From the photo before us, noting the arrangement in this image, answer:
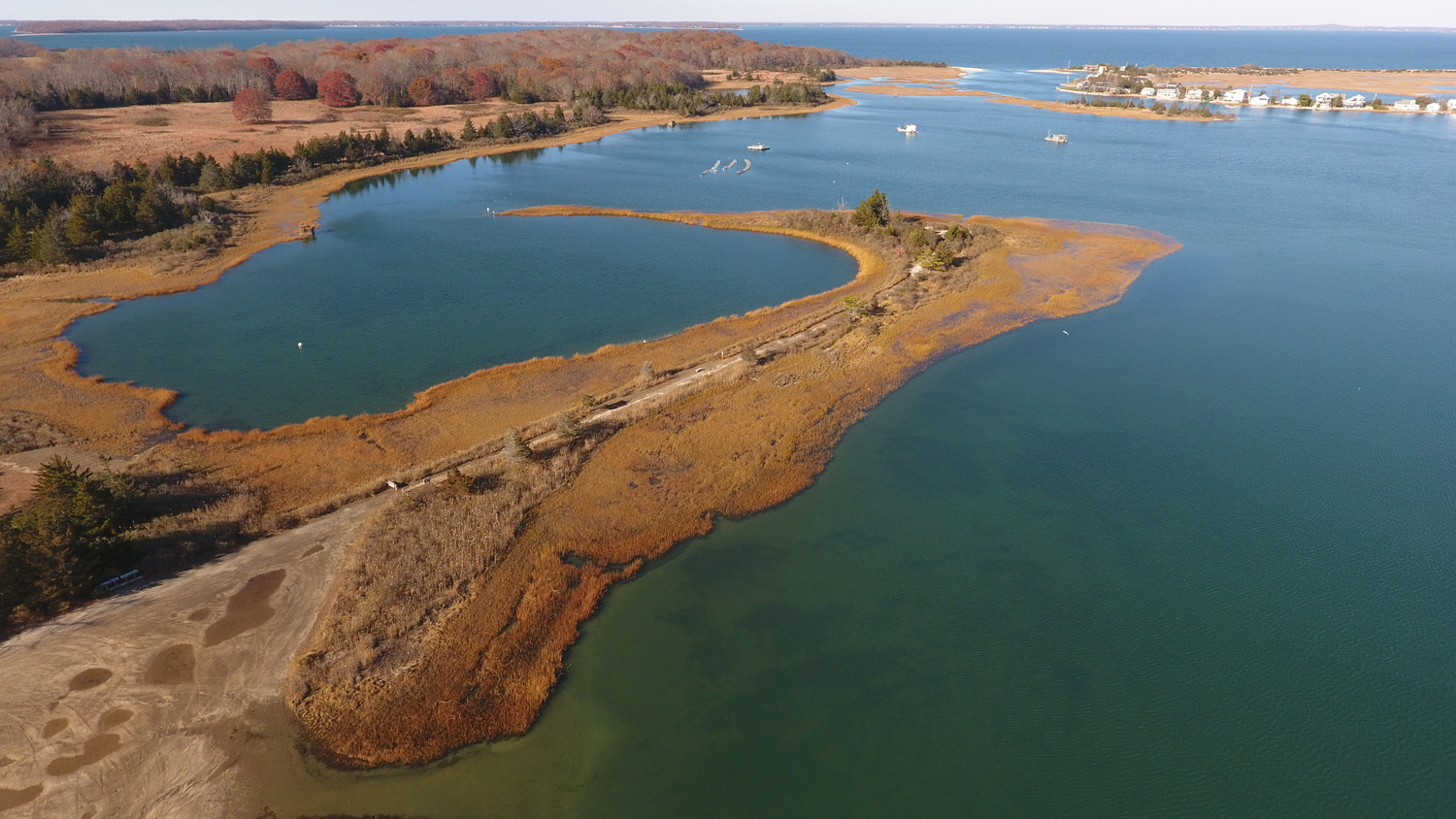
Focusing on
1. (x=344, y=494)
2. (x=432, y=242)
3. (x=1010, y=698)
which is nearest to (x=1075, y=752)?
(x=1010, y=698)

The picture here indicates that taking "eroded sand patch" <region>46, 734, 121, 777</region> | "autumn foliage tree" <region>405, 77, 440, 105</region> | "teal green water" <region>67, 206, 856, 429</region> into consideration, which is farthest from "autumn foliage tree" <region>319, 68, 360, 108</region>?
"eroded sand patch" <region>46, 734, 121, 777</region>

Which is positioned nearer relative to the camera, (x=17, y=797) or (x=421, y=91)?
(x=17, y=797)

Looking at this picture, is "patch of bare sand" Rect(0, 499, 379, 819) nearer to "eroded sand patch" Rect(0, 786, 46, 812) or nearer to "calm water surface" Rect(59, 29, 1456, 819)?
"eroded sand patch" Rect(0, 786, 46, 812)

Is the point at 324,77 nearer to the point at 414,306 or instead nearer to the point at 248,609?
the point at 414,306

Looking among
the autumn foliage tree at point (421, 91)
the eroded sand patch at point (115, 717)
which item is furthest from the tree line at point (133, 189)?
the eroded sand patch at point (115, 717)

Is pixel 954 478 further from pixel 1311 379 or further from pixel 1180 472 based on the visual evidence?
pixel 1311 379

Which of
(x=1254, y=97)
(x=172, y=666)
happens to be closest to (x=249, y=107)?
(x=172, y=666)
